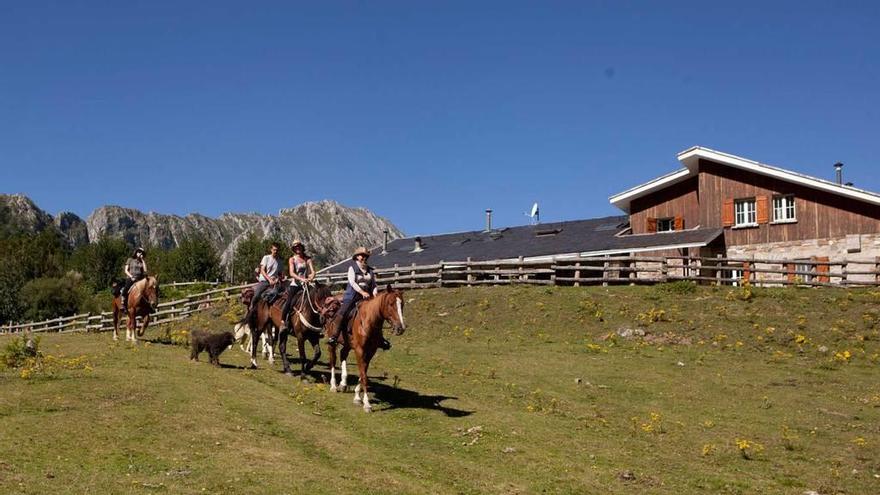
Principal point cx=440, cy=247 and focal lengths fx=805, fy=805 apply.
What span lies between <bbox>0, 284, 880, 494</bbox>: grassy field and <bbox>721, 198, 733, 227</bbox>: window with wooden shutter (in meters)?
14.9

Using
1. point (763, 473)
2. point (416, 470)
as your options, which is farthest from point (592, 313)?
point (416, 470)

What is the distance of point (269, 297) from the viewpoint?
68.0 ft

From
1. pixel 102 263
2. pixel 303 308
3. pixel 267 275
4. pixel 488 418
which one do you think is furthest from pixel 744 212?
pixel 102 263

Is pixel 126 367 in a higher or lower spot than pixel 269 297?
lower

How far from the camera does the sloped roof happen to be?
38938mm

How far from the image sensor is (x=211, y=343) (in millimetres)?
20125

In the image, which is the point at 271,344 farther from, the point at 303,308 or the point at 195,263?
the point at 195,263

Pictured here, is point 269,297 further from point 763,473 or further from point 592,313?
point 592,313

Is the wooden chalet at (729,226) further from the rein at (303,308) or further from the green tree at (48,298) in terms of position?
the green tree at (48,298)

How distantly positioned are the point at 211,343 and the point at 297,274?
286 cm

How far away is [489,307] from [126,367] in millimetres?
18018

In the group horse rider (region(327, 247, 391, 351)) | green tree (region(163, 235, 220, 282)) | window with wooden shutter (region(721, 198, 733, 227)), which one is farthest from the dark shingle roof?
green tree (region(163, 235, 220, 282))

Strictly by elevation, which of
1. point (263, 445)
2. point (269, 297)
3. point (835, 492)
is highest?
point (269, 297)

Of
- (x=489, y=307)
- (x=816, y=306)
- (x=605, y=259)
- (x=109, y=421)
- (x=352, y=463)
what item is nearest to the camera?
(x=352, y=463)
